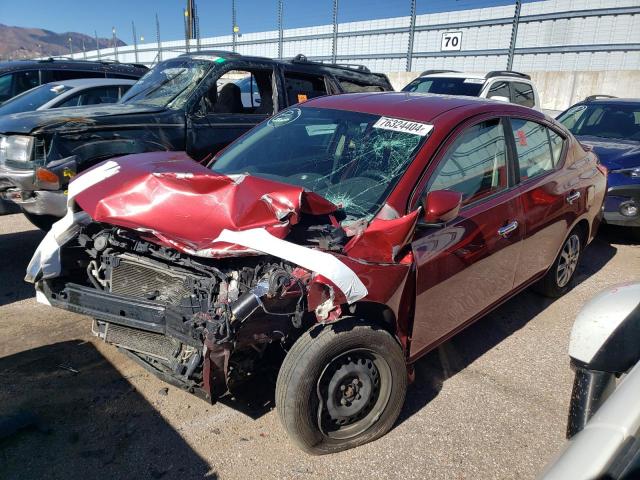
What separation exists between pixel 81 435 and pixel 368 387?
1.56 meters

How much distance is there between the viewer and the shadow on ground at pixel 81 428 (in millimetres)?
2488

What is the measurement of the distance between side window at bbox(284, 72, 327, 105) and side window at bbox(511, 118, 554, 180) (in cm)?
340

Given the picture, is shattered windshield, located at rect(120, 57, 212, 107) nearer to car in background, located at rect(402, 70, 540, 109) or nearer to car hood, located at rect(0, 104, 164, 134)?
car hood, located at rect(0, 104, 164, 134)

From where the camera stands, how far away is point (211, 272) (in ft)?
8.26

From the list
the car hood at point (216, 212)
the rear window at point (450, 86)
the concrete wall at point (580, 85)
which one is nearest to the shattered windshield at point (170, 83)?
the car hood at point (216, 212)

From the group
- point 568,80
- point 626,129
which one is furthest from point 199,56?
point 568,80

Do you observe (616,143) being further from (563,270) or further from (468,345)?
(468,345)

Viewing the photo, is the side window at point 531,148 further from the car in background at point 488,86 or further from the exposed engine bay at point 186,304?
the car in background at point 488,86

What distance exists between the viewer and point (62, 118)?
4949mm

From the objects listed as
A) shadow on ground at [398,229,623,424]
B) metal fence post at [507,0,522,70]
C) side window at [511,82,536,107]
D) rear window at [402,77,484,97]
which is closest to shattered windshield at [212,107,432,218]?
shadow on ground at [398,229,623,424]

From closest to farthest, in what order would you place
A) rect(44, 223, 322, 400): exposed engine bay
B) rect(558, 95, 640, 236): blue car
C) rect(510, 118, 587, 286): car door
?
rect(44, 223, 322, 400): exposed engine bay
rect(510, 118, 587, 286): car door
rect(558, 95, 640, 236): blue car

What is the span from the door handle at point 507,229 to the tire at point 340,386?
114 cm

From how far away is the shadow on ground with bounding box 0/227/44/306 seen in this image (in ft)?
14.3

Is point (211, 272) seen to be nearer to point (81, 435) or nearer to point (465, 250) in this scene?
point (81, 435)
